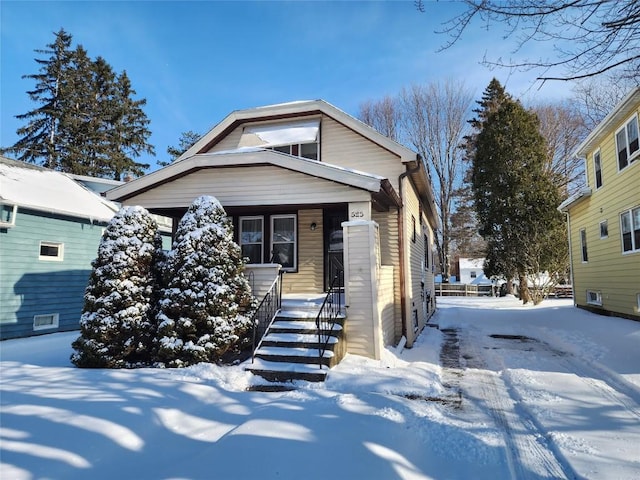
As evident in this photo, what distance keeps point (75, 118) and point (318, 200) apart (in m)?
25.3

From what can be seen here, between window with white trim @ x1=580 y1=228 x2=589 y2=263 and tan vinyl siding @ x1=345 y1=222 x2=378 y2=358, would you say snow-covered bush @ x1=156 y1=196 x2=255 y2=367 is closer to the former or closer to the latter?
tan vinyl siding @ x1=345 y1=222 x2=378 y2=358

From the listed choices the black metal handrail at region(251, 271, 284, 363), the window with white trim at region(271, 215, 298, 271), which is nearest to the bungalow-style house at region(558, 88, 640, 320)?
the window with white trim at region(271, 215, 298, 271)

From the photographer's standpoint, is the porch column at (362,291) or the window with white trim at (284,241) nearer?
the porch column at (362,291)

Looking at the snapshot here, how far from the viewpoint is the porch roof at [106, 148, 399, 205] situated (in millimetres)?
7344

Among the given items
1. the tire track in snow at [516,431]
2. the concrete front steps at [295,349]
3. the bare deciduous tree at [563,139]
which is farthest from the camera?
the bare deciduous tree at [563,139]

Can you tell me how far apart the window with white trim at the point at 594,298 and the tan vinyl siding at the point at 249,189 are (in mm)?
10827

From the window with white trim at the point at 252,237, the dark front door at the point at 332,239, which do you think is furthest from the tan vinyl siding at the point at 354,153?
the window with white trim at the point at 252,237

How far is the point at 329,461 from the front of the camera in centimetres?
311

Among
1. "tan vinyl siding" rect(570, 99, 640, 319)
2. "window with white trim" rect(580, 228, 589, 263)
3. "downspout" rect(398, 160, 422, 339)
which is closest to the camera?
"downspout" rect(398, 160, 422, 339)

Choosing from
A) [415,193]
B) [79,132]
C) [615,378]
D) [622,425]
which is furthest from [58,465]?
[79,132]

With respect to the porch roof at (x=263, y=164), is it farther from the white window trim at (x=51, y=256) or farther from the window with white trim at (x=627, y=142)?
the window with white trim at (x=627, y=142)

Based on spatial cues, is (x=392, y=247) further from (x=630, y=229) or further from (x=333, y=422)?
(x=630, y=229)

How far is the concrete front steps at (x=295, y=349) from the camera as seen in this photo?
584cm

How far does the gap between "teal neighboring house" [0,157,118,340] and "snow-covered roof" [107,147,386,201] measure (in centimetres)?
360
